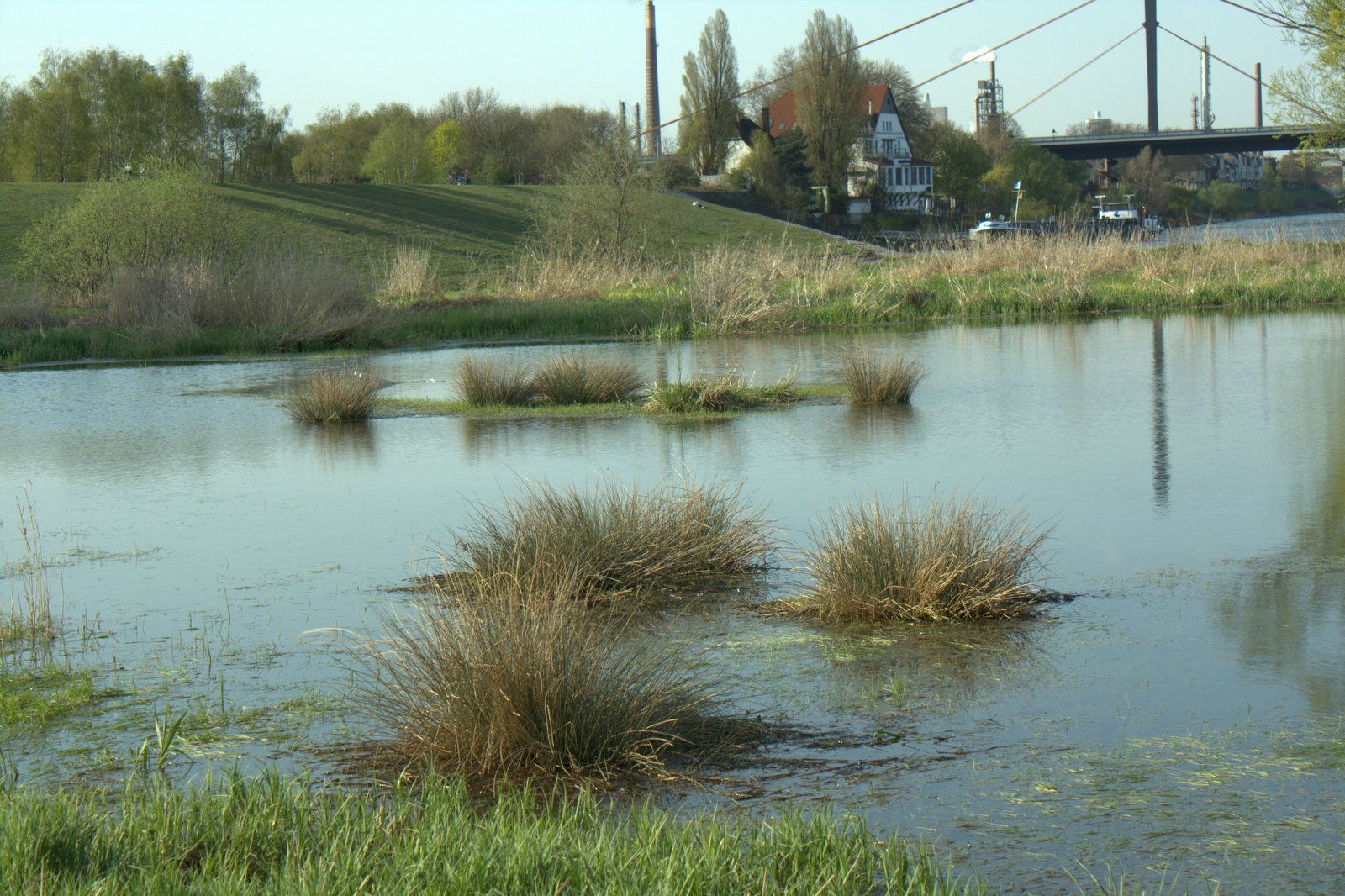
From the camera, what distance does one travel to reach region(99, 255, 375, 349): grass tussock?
85.1ft

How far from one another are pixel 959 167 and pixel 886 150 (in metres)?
11.9

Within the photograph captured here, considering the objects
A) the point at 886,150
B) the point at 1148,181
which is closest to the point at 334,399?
the point at 1148,181

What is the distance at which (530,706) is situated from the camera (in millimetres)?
4582

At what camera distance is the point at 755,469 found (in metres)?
10.7

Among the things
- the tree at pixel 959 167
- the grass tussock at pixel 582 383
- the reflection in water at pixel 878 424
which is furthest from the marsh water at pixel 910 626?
the tree at pixel 959 167

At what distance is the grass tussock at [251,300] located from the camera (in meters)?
25.9

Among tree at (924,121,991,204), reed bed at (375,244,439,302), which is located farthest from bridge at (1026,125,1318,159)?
reed bed at (375,244,439,302)

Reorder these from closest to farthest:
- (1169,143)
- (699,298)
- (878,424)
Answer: (878,424) → (699,298) → (1169,143)

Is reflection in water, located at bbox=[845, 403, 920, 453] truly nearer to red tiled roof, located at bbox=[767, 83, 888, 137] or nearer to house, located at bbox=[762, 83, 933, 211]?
house, located at bbox=[762, 83, 933, 211]

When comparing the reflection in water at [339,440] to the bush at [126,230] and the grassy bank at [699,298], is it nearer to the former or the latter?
the grassy bank at [699,298]

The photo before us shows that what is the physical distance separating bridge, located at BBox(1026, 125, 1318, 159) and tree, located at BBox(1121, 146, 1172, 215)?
92 centimetres

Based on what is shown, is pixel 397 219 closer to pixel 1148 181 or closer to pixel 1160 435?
pixel 1148 181

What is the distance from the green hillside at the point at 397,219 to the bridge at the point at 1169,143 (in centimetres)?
2849

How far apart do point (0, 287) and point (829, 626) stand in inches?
1098
